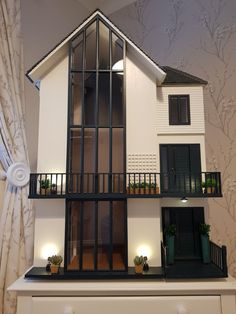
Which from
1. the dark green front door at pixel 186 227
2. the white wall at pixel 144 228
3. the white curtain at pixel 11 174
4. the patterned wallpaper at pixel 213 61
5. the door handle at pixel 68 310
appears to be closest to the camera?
the door handle at pixel 68 310

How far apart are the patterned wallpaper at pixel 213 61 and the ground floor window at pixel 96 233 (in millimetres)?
817

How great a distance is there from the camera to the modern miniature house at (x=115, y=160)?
137 centimetres

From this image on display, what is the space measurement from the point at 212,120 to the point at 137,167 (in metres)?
0.91

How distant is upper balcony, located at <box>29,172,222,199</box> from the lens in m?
1.34

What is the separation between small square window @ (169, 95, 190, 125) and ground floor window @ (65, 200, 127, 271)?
0.60 meters

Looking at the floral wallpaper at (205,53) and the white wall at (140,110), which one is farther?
the floral wallpaper at (205,53)

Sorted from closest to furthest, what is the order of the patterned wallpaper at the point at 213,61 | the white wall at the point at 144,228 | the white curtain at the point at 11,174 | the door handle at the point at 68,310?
the door handle at the point at 68,310 → the white wall at the point at 144,228 → the white curtain at the point at 11,174 → the patterned wallpaper at the point at 213,61

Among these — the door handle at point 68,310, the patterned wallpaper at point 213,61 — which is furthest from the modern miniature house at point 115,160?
the patterned wallpaper at point 213,61

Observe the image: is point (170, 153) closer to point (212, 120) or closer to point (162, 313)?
point (212, 120)

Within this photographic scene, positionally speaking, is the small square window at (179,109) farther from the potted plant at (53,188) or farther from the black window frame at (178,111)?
the potted plant at (53,188)

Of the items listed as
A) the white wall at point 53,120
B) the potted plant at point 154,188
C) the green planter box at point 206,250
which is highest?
the white wall at point 53,120

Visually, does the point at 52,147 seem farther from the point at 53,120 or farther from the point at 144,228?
the point at 144,228

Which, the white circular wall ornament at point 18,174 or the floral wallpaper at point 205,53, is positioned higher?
the floral wallpaper at point 205,53

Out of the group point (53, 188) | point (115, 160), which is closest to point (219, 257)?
point (115, 160)
